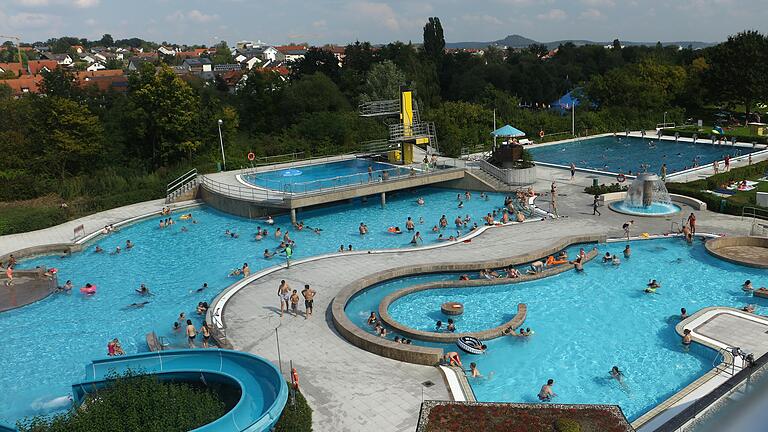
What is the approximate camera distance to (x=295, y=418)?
11.6m

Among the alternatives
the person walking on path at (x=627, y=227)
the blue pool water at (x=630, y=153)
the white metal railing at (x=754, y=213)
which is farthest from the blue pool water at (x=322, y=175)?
the white metal railing at (x=754, y=213)

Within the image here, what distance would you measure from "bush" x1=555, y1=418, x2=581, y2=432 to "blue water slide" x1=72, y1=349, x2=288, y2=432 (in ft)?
18.1

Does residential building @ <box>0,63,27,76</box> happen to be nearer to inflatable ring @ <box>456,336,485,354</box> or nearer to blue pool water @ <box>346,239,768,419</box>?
blue pool water @ <box>346,239,768,419</box>

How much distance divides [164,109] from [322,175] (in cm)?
1205

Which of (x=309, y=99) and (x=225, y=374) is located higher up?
(x=309, y=99)

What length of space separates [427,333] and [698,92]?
57097 millimetres

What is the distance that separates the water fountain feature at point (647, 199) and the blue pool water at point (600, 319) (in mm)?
3965

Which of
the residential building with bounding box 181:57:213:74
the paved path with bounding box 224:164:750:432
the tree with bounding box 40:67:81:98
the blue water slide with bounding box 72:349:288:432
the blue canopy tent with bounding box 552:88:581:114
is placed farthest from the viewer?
the residential building with bounding box 181:57:213:74

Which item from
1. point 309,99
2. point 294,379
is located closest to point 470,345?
point 294,379

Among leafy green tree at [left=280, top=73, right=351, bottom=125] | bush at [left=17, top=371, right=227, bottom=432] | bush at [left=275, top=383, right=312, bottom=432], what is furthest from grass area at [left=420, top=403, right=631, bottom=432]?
leafy green tree at [left=280, top=73, right=351, bottom=125]

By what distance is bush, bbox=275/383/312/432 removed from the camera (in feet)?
37.4

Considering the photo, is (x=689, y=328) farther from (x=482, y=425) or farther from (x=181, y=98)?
(x=181, y=98)

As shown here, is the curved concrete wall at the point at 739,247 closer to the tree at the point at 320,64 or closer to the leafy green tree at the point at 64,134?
the leafy green tree at the point at 64,134

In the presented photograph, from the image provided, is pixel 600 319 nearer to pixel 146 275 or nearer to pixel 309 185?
pixel 146 275
